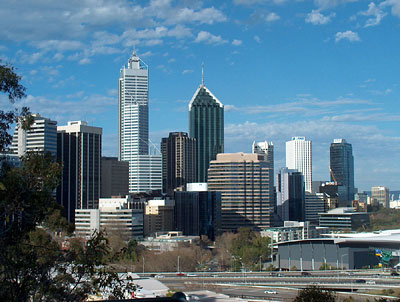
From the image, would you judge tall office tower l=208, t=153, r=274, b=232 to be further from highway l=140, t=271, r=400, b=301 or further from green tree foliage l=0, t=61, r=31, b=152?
green tree foliage l=0, t=61, r=31, b=152

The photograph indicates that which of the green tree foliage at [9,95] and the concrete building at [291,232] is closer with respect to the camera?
the green tree foliage at [9,95]

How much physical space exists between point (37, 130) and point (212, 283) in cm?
10954

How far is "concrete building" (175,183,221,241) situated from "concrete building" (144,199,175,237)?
2740 mm

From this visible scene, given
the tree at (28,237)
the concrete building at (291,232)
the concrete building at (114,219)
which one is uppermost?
the tree at (28,237)

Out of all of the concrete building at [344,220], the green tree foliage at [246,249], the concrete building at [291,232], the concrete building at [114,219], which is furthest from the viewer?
the concrete building at [344,220]

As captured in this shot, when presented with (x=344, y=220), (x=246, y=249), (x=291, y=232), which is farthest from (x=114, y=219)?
(x=344, y=220)

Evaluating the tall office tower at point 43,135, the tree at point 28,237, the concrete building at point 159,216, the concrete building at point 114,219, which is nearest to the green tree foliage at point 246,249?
the concrete building at point 114,219

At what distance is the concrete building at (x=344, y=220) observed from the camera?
179000 millimetres

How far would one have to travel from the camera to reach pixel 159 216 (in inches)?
6201

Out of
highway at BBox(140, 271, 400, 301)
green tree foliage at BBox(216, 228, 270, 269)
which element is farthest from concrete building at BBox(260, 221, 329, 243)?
highway at BBox(140, 271, 400, 301)

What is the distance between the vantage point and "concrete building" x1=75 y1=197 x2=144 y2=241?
133 meters

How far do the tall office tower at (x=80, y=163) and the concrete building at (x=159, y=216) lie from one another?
22.0 m

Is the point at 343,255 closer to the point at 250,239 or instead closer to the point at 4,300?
the point at 250,239

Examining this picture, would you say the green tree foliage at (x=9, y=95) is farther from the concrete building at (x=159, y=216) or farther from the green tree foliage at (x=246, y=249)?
the concrete building at (x=159, y=216)
